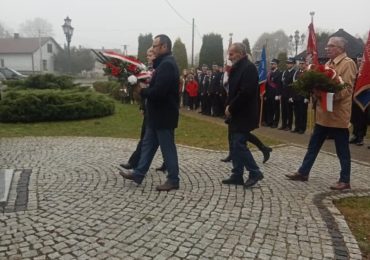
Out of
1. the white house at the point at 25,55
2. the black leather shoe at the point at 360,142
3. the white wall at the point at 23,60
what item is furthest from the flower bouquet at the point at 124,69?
the white wall at the point at 23,60

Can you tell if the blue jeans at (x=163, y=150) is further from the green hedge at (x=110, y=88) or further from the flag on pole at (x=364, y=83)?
the green hedge at (x=110, y=88)

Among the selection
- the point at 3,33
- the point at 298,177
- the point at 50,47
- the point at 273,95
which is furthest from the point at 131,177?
the point at 3,33

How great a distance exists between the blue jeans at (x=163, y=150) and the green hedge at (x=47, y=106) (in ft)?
26.6

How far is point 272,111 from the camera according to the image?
13023mm

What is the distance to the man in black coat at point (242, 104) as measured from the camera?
5.57m

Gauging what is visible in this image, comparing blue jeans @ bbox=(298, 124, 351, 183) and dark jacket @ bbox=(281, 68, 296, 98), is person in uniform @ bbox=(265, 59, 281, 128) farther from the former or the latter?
blue jeans @ bbox=(298, 124, 351, 183)

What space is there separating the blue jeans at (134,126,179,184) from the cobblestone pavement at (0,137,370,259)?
23cm

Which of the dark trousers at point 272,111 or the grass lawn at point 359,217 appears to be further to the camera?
the dark trousers at point 272,111

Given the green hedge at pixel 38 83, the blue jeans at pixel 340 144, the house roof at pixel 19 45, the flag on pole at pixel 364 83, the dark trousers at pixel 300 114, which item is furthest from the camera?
the house roof at pixel 19 45

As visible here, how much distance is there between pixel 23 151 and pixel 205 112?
941 centimetres

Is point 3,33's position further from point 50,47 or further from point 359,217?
point 359,217

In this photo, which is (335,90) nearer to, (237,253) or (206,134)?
(237,253)

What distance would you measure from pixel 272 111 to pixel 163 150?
313 inches

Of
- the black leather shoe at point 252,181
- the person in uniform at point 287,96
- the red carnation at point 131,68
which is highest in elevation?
the red carnation at point 131,68
